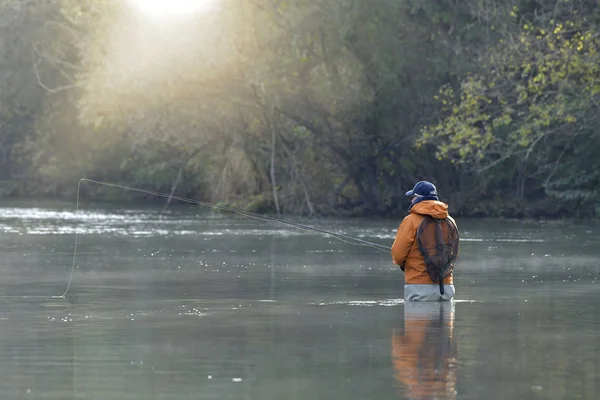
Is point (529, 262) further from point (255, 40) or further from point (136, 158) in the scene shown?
point (136, 158)

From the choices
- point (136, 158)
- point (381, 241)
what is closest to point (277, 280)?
point (381, 241)

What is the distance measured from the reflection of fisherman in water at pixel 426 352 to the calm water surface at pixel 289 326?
0.02 metres

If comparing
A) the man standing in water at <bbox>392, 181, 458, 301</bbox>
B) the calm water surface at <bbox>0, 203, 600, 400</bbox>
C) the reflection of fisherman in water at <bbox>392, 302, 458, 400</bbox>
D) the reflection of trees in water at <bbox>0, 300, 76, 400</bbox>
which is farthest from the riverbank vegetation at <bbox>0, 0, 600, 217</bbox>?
the reflection of trees in water at <bbox>0, 300, 76, 400</bbox>

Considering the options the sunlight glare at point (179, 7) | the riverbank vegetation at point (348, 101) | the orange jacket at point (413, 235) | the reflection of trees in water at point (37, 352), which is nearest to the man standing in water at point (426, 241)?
the orange jacket at point (413, 235)

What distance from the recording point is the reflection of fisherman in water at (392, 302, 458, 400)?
1043 centimetres

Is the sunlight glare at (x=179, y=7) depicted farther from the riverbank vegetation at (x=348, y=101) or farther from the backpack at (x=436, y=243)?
the backpack at (x=436, y=243)

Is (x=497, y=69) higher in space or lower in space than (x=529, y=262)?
higher

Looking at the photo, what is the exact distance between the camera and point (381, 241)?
31.5m

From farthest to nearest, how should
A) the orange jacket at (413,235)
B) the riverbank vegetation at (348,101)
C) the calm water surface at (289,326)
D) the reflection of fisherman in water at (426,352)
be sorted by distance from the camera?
the riverbank vegetation at (348,101), the orange jacket at (413,235), the calm water surface at (289,326), the reflection of fisherman in water at (426,352)

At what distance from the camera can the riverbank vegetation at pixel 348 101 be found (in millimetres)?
43344

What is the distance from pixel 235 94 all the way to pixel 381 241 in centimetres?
1578

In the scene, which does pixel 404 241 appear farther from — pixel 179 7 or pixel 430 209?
pixel 179 7

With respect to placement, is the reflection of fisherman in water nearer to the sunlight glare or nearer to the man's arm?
the man's arm

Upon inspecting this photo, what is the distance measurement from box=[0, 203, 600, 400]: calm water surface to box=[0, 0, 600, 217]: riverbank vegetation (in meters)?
14.5
